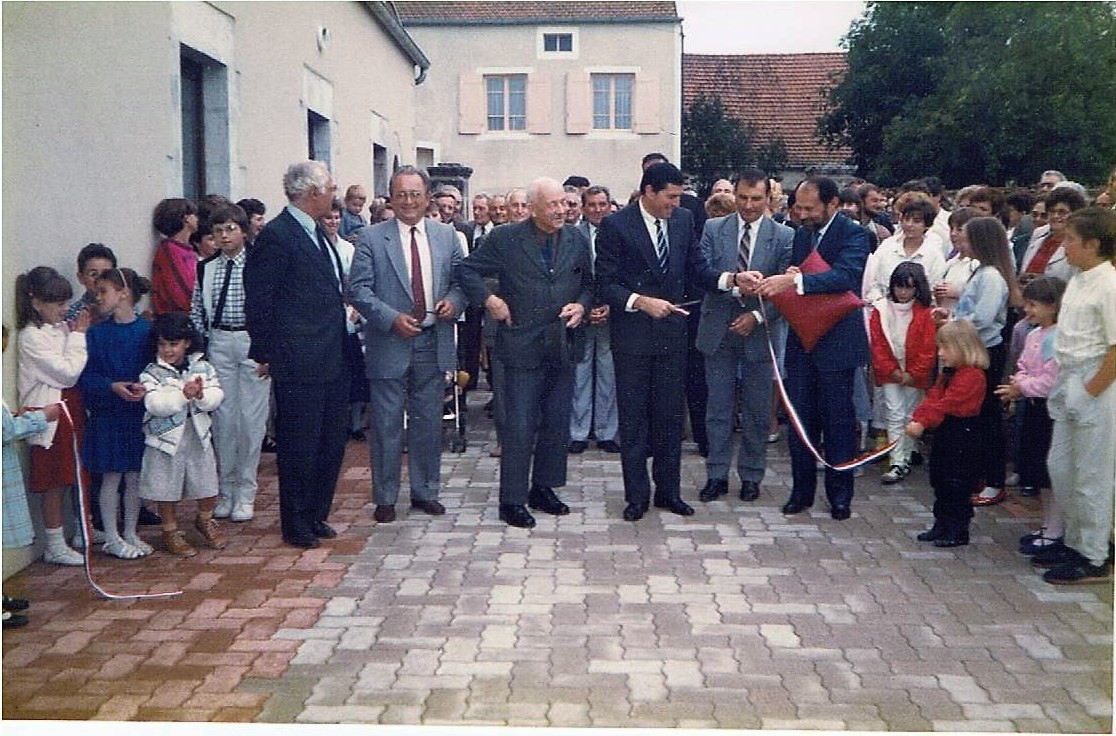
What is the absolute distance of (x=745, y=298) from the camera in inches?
273

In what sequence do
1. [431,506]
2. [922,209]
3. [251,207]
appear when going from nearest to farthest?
[431,506] < [251,207] < [922,209]

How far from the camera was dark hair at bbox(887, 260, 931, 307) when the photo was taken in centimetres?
744

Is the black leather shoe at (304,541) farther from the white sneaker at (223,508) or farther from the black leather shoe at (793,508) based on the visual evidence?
the black leather shoe at (793,508)

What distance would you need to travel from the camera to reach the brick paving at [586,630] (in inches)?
161

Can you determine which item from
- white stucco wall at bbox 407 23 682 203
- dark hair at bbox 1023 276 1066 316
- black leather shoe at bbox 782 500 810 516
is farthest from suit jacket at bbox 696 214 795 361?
white stucco wall at bbox 407 23 682 203

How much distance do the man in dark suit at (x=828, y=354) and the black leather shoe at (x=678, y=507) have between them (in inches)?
21.9

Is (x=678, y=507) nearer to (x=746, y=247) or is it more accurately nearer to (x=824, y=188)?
(x=746, y=247)

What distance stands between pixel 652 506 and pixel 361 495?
1.80m

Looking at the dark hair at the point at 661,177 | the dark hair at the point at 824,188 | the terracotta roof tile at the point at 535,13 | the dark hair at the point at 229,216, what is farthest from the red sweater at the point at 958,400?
the terracotta roof tile at the point at 535,13

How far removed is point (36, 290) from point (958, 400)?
4.50 meters

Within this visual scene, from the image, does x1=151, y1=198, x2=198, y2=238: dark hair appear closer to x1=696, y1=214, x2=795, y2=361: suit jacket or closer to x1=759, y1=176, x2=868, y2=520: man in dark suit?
x1=696, y1=214, x2=795, y2=361: suit jacket

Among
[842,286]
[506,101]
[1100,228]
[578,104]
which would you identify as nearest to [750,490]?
[842,286]

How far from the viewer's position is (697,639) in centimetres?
471

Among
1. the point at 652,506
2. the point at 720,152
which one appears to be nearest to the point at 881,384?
the point at 652,506
